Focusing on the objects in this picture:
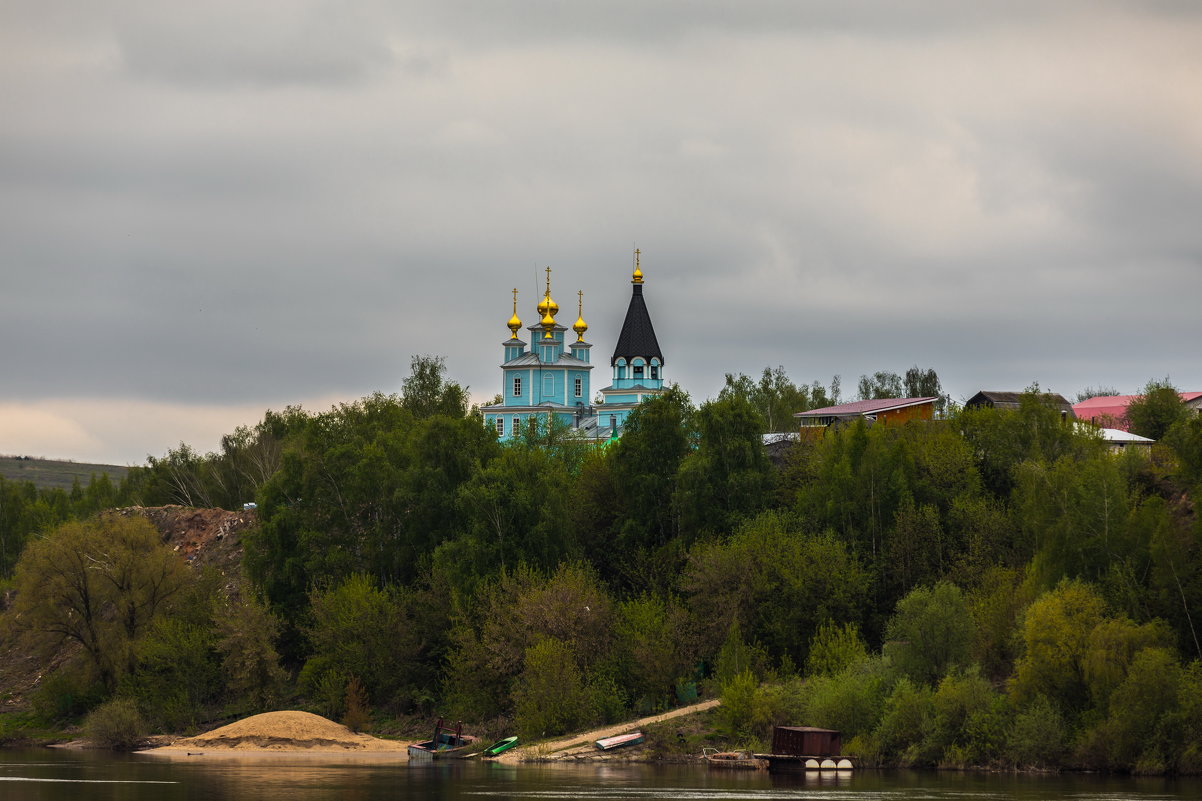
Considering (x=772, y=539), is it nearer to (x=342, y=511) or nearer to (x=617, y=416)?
(x=342, y=511)

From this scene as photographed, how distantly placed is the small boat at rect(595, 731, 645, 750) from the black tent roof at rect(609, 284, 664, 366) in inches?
2956

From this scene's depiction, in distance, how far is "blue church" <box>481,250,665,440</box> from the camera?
131 metres

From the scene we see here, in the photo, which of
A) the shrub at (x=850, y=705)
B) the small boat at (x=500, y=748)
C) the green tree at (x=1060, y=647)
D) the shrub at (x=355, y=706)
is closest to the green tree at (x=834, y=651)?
the shrub at (x=850, y=705)

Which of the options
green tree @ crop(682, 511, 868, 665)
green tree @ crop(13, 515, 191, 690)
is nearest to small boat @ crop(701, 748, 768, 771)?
green tree @ crop(682, 511, 868, 665)

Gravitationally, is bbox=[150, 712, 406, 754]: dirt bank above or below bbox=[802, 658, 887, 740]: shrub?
below

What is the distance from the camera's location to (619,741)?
192 ft

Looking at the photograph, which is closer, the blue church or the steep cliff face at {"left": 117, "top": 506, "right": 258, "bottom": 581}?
the steep cliff face at {"left": 117, "top": 506, "right": 258, "bottom": 581}

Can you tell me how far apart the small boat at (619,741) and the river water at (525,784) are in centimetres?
201

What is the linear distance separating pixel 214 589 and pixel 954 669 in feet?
125

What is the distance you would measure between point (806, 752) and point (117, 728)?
32627mm

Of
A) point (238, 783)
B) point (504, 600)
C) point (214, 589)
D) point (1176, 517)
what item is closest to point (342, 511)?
point (214, 589)

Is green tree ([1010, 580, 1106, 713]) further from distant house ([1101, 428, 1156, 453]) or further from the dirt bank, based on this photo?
distant house ([1101, 428, 1156, 453])

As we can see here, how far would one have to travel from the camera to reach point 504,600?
67188mm

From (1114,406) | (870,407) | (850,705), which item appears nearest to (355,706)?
(850,705)
